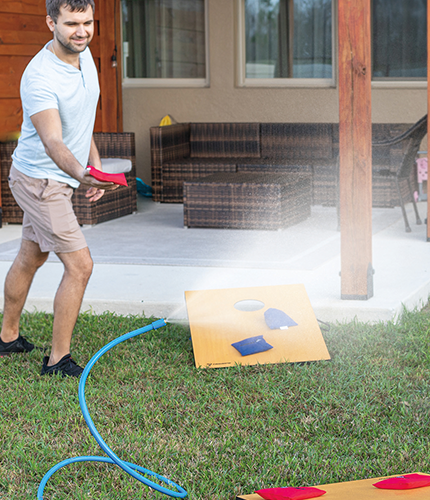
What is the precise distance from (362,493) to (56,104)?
5.79ft

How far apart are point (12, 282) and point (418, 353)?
67.9 inches

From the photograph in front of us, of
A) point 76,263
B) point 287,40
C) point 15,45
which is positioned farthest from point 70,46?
point 287,40

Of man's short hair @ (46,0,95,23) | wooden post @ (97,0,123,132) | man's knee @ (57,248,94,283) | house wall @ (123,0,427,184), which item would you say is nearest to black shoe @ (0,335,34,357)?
man's knee @ (57,248,94,283)

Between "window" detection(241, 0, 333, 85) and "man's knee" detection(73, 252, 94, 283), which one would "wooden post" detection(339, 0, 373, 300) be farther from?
"window" detection(241, 0, 333, 85)

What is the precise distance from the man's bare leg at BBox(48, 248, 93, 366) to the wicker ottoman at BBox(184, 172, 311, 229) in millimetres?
2931

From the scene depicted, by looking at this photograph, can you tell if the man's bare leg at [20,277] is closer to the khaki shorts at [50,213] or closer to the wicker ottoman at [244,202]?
the khaki shorts at [50,213]

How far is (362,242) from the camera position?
3.67m

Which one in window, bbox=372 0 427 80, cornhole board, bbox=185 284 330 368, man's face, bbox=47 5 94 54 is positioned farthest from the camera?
window, bbox=372 0 427 80

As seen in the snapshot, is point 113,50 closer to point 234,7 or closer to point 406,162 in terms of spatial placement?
point 234,7

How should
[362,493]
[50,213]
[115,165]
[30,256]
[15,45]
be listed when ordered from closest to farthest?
[362,493]
[50,213]
[30,256]
[115,165]
[15,45]

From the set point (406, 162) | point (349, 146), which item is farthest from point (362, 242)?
point (406, 162)

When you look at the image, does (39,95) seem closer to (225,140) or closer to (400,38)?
(225,140)

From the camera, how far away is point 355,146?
360cm

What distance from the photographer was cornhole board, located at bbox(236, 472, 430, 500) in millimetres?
1824
